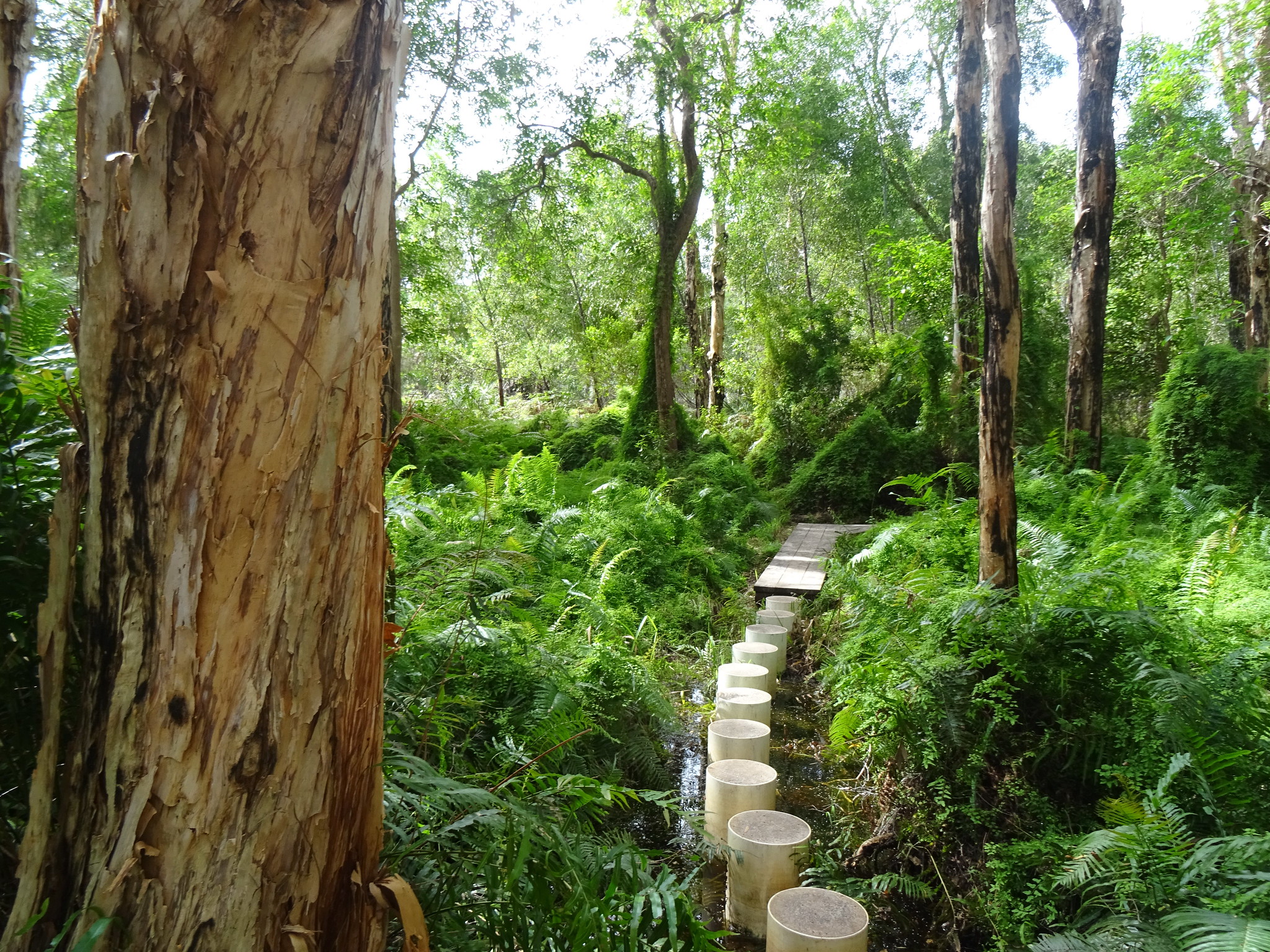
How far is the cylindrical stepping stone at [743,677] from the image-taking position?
5293 millimetres

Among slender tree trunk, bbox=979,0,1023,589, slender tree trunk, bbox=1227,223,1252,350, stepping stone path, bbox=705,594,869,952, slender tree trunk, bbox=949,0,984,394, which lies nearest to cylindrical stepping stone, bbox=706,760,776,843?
stepping stone path, bbox=705,594,869,952

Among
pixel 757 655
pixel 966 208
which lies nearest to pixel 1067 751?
pixel 757 655

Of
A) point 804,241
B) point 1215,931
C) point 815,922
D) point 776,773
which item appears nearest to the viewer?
point 1215,931

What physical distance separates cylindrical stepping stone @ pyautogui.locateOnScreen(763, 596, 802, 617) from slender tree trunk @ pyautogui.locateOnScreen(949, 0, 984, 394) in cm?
518

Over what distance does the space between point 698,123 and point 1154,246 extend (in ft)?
42.1

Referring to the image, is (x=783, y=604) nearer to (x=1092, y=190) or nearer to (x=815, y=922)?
(x=815, y=922)

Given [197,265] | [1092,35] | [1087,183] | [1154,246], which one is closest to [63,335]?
[197,265]

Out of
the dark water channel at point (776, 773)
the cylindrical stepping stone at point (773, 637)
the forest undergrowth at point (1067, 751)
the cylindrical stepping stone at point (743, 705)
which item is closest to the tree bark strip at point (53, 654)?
the dark water channel at point (776, 773)

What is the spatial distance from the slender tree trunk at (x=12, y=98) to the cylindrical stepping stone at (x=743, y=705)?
5.19m

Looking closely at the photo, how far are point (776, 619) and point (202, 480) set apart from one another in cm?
591

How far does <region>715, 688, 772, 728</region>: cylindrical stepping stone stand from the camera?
15.7ft

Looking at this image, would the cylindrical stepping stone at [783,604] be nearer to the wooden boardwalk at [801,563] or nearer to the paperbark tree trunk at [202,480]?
the wooden boardwalk at [801,563]

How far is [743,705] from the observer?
4.79m

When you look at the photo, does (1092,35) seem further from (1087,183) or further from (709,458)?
(709,458)
